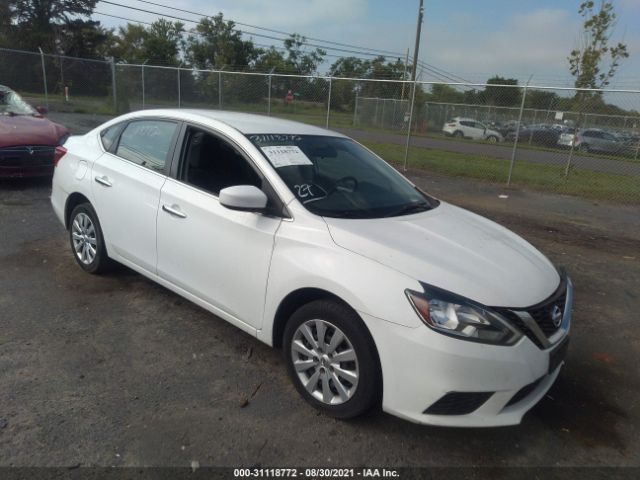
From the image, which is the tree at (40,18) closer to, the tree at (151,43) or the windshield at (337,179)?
the tree at (151,43)

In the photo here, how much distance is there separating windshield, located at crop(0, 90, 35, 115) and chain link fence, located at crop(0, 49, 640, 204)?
629cm

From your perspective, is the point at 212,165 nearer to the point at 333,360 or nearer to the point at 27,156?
the point at 333,360

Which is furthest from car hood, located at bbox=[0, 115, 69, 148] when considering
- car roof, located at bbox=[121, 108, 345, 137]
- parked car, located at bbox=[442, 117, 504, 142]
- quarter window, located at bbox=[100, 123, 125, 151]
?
parked car, located at bbox=[442, 117, 504, 142]

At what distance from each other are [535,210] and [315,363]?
7.31 m

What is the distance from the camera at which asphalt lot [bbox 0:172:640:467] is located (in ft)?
8.27

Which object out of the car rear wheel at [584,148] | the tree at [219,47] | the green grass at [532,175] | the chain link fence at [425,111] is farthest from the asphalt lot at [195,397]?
the tree at [219,47]

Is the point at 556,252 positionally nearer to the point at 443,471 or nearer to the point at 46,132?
the point at 443,471

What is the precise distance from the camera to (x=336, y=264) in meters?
2.65

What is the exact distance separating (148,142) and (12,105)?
5.95 meters

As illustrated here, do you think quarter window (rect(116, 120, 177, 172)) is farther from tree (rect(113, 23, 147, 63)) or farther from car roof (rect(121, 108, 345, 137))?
tree (rect(113, 23, 147, 63))

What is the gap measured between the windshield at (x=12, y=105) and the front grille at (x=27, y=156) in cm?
114

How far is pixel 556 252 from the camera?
6211 mm

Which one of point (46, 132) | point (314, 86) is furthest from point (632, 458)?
point (314, 86)

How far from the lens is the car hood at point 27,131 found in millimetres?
7184
